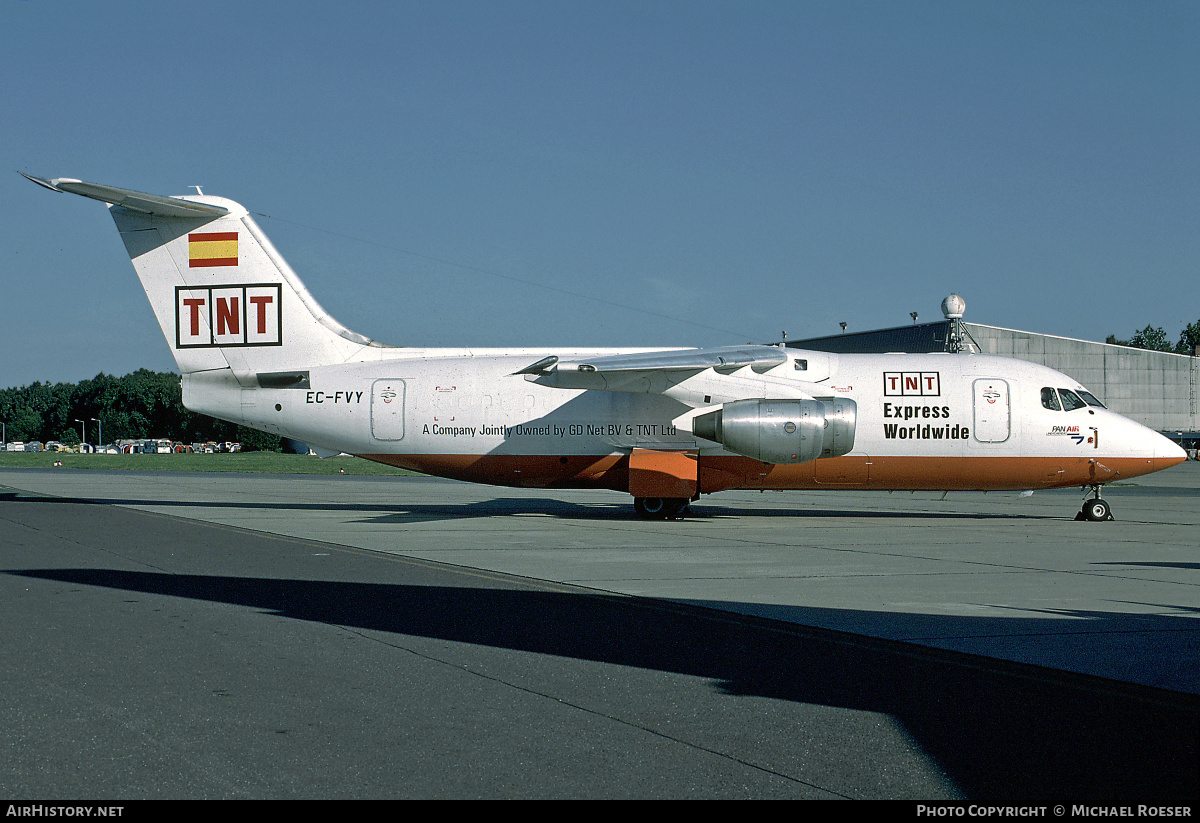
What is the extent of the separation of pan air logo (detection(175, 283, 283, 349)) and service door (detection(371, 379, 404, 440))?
8.40 feet

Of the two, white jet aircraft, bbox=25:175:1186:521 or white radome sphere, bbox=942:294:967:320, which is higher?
white radome sphere, bbox=942:294:967:320

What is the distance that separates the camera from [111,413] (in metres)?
150

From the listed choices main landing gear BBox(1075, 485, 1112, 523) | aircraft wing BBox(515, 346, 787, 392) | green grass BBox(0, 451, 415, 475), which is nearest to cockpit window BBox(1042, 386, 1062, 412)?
main landing gear BBox(1075, 485, 1112, 523)

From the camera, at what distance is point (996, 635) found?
841 cm

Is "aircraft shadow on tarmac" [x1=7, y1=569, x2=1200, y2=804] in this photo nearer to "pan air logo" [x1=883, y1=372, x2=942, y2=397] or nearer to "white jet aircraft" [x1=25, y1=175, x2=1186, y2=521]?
"white jet aircraft" [x1=25, y1=175, x2=1186, y2=521]

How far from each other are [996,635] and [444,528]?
12.6 m

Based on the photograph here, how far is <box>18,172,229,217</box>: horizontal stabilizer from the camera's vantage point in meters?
19.3

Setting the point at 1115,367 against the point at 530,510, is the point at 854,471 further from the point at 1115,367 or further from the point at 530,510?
the point at 1115,367

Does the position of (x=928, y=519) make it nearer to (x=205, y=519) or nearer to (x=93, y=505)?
(x=205, y=519)

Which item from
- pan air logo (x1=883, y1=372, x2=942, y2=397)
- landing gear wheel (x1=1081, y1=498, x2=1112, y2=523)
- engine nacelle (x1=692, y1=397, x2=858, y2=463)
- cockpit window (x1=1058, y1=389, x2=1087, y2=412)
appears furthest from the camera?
cockpit window (x1=1058, y1=389, x2=1087, y2=412)

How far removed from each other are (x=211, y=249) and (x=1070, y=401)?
18.4 m

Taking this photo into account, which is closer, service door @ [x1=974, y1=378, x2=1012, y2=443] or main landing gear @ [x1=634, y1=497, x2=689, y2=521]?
service door @ [x1=974, y1=378, x2=1012, y2=443]

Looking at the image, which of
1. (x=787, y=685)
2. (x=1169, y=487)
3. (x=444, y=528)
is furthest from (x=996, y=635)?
(x=1169, y=487)

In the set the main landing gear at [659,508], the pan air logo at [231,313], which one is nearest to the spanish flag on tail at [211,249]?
the pan air logo at [231,313]
